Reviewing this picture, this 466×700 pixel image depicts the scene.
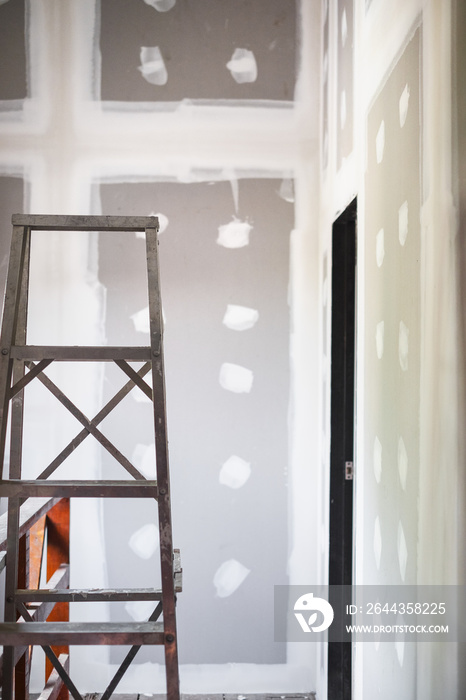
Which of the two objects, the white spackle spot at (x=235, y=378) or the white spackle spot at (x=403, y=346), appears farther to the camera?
the white spackle spot at (x=235, y=378)

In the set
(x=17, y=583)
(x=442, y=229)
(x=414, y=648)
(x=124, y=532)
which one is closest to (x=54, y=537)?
(x=17, y=583)

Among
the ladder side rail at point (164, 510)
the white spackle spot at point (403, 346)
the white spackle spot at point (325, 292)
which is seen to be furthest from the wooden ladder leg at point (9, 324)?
the white spackle spot at point (325, 292)

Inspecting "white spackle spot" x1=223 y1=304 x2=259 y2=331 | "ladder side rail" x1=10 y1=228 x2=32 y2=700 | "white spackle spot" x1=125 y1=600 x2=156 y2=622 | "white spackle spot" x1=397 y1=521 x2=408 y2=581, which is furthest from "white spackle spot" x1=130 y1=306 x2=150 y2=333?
"white spackle spot" x1=397 y1=521 x2=408 y2=581

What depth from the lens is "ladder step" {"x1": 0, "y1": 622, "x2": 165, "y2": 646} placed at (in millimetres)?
1527

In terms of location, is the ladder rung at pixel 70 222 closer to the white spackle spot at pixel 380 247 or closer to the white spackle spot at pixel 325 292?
the white spackle spot at pixel 380 247

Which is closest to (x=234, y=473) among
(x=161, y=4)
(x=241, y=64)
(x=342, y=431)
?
(x=342, y=431)

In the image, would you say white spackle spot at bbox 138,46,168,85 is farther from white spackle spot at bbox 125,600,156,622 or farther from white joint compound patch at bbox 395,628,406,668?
white joint compound patch at bbox 395,628,406,668

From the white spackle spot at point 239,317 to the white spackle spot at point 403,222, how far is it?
5.21ft

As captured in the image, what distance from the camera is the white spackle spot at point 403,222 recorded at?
62.9 inches

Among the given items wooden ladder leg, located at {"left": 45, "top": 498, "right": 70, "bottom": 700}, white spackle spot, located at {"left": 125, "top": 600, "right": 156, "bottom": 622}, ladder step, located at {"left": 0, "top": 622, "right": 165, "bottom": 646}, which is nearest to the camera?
ladder step, located at {"left": 0, "top": 622, "right": 165, "bottom": 646}

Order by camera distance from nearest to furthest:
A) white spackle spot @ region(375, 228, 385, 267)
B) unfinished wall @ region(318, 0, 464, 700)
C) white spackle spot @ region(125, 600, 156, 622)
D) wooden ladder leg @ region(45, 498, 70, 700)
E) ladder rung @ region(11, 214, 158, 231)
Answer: unfinished wall @ region(318, 0, 464, 700), ladder rung @ region(11, 214, 158, 231), white spackle spot @ region(375, 228, 385, 267), wooden ladder leg @ region(45, 498, 70, 700), white spackle spot @ region(125, 600, 156, 622)

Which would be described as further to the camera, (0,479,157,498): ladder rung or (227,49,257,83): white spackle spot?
(227,49,257,83): white spackle spot

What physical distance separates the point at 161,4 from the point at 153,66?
0.30m

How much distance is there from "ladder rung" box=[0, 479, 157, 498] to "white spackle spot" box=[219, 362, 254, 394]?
63.0 inches
